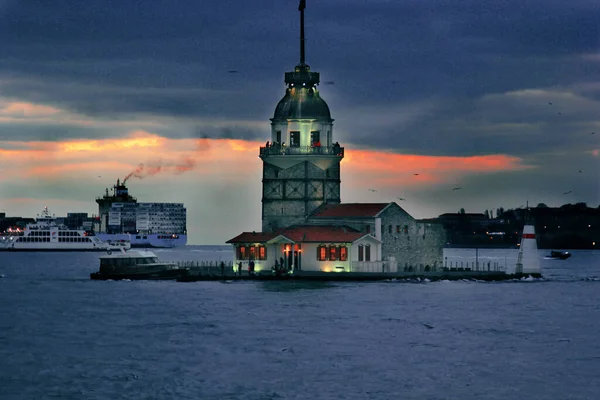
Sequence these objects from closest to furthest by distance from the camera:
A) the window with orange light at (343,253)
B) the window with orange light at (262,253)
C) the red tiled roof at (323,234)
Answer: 1. the red tiled roof at (323,234)
2. the window with orange light at (343,253)
3. the window with orange light at (262,253)

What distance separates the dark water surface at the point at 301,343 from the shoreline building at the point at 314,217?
2963 millimetres

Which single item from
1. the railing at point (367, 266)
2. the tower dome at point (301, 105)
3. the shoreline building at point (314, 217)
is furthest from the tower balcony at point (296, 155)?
the railing at point (367, 266)

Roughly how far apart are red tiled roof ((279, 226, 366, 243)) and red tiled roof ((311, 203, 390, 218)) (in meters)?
1.60

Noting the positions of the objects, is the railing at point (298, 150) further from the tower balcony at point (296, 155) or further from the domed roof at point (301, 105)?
the domed roof at point (301, 105)

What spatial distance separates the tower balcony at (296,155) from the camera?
355 ft

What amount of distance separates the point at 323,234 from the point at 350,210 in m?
4.95

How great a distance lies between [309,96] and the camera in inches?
4313

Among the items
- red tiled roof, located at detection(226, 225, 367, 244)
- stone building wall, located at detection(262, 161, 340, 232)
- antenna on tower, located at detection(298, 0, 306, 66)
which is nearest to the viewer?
red tiled roof, located at detection(226, 225, 367, 244)

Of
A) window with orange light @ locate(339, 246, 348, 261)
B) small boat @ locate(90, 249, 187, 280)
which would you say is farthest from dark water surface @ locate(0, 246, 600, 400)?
small boat @ locate(90, 249, 187, 280)

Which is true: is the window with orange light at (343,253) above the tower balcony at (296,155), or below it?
below

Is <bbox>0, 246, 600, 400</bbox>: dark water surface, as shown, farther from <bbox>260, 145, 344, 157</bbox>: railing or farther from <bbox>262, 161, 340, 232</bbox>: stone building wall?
<bbox>260, 145, 344, 157</bbox>: railing

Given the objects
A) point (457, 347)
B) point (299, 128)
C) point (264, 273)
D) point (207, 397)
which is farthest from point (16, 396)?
point (299, 128)

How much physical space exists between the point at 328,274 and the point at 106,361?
142ft

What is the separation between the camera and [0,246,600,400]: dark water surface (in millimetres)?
48719
